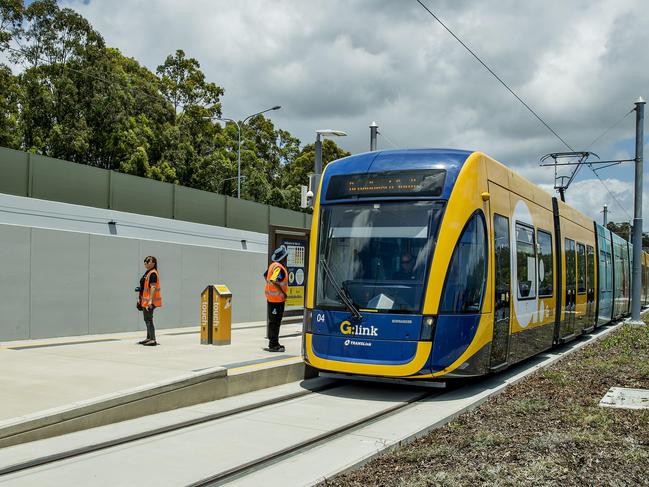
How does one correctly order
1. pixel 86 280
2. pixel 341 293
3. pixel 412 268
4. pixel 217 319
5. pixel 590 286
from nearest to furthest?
pixel 412 268 < pixel 341 293 < pixel 217 319 < pixel 86 280 < pixel 590 286

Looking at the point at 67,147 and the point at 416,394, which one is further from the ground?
the point at 67,147

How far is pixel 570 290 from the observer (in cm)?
1507

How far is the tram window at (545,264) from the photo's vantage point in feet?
41.1

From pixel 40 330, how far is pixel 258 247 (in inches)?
381

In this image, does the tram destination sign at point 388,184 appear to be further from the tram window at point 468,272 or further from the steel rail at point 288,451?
the steel rail at point 288,451

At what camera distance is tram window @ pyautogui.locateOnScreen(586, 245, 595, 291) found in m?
17.5

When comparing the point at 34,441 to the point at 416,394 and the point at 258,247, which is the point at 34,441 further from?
the point at 258,247

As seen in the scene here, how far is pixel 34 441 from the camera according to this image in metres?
6.40

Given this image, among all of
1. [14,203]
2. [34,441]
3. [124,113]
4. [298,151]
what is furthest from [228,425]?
→ [298,151]

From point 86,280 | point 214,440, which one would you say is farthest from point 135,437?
point 86,280

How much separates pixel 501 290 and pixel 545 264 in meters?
3.14

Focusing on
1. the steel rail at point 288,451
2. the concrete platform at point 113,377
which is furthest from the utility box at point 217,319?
the steel rail at point 288,451

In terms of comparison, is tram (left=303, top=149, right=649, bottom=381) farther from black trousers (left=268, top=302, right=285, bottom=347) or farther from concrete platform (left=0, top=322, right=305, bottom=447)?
black trousers (left=268, top=302, right=285, bottom=347)

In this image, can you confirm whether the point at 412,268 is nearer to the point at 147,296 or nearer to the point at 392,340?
the point at 392,340
